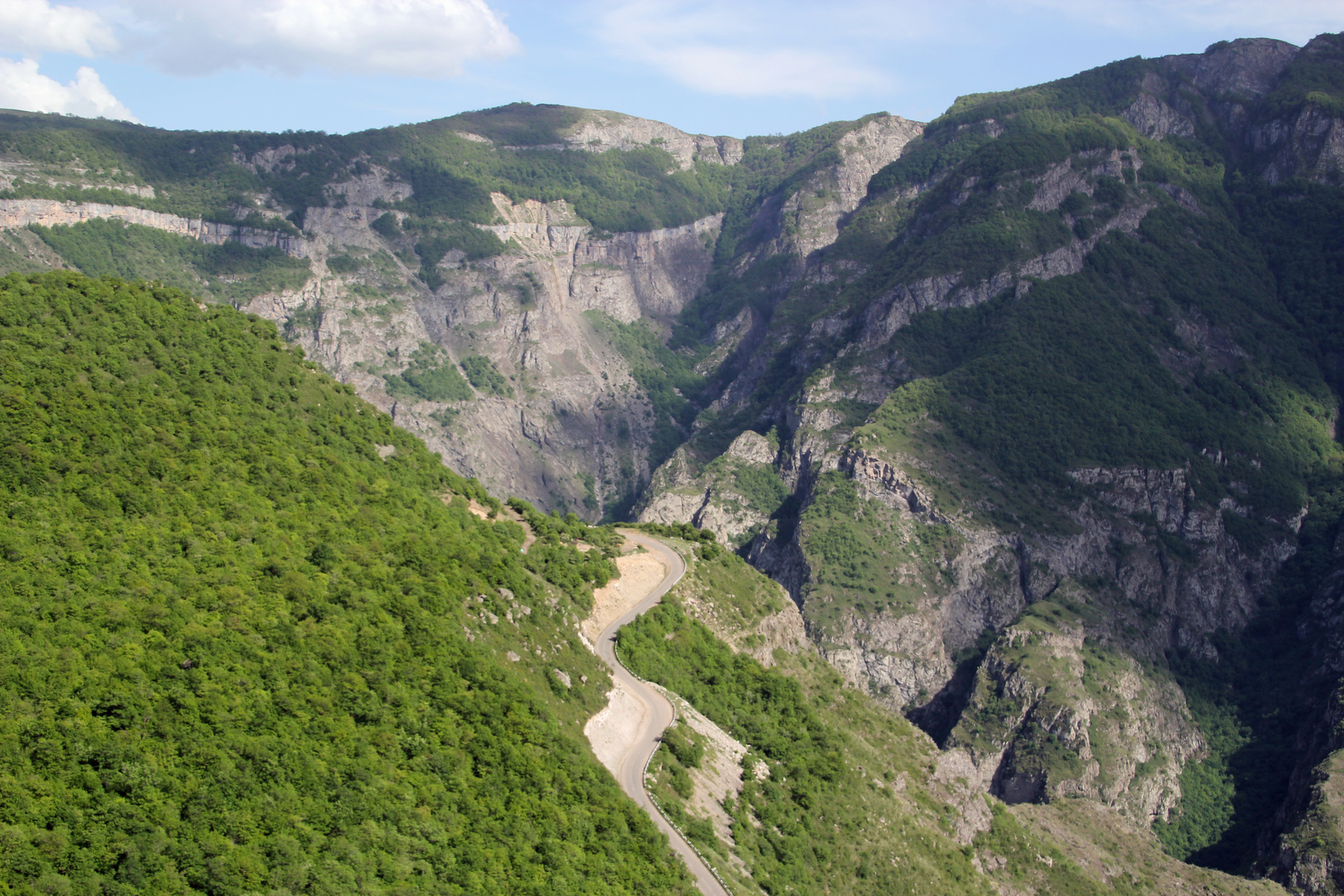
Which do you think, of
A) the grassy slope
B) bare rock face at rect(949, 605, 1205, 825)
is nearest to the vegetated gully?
the grassy slope

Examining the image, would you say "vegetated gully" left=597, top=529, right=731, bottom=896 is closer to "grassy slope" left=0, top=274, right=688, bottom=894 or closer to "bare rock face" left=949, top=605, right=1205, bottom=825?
"grassy slope" left=0, top=274, right=688, bottom=894

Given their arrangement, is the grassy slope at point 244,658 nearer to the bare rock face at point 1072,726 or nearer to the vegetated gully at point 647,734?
the vegetated gully at point 647,734

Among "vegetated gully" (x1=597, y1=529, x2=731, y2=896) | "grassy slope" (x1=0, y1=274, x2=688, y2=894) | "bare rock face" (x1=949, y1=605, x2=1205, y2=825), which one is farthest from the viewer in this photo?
"bare rock face" (x1=949, y1=605, x2=1205, y2=825)

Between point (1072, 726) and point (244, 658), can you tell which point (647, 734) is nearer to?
point (244, 658)

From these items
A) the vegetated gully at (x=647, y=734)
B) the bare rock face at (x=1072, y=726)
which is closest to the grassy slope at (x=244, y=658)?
the vegetated gully at (x=647, y=734)

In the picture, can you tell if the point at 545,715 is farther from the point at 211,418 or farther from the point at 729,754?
the point at 211,418

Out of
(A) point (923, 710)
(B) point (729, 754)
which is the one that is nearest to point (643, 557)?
(B) point (729, 754)
